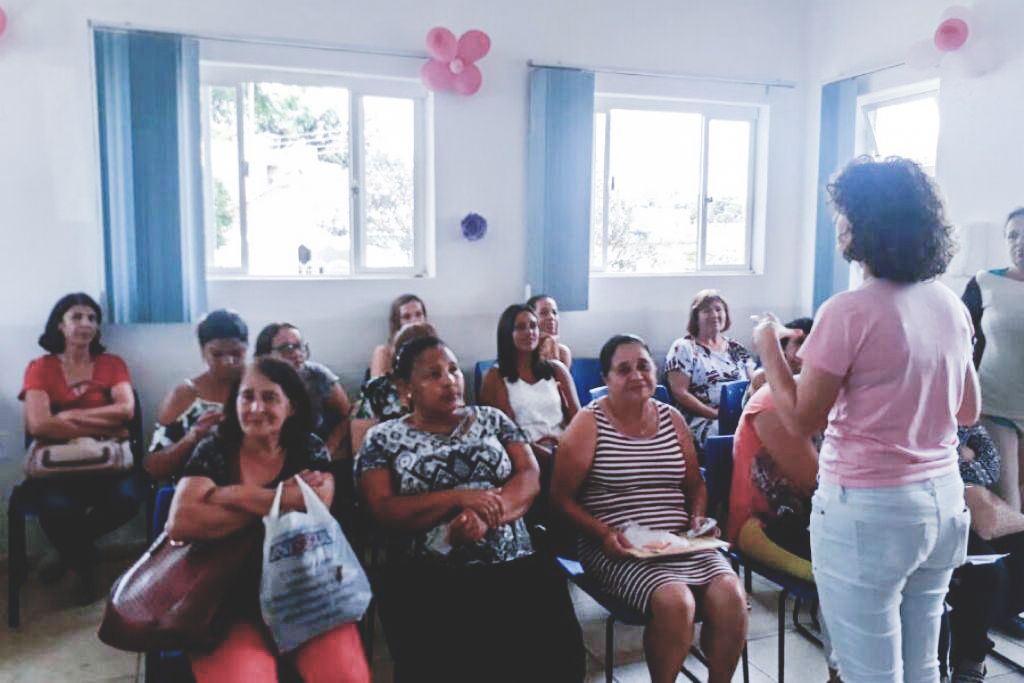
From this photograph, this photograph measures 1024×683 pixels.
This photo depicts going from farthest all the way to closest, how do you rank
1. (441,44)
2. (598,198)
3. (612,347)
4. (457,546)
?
(598,198) < (441,44) < (612,347) < (457,546)

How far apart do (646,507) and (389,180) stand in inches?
103

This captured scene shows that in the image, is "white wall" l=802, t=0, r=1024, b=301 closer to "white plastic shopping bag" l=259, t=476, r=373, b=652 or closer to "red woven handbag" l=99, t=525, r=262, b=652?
"white plastic shopping bag" l=259, t=476, r=373, b=652

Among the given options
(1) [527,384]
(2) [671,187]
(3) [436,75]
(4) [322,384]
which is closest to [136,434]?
(4) [322,384]

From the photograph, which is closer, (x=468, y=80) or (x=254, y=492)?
(x=254, y=492)

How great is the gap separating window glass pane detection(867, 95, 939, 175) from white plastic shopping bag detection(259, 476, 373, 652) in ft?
12.4

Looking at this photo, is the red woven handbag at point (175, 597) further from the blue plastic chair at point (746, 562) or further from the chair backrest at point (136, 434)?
the chair backrest at point (136, 434)

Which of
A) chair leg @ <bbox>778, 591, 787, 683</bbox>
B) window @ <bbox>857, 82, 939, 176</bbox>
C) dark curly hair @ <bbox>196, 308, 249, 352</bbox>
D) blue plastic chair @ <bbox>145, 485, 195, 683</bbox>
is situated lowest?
chair leg @ <bbox>778, 591, 787, 683</bbox>

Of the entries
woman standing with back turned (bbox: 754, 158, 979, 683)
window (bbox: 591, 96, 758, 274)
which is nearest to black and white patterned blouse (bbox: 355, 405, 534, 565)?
woman standing with back turned (bbox: 754, 158, 979, 683)

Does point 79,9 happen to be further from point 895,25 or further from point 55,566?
point 895,25

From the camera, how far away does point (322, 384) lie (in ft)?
11.9

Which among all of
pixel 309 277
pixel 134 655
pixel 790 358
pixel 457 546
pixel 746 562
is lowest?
pixel 134 655

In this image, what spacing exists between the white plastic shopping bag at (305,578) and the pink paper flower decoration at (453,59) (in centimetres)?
284

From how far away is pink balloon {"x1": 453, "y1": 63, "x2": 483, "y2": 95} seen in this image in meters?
4.28

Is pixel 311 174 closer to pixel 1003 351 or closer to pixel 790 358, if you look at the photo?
pixel 790 358
